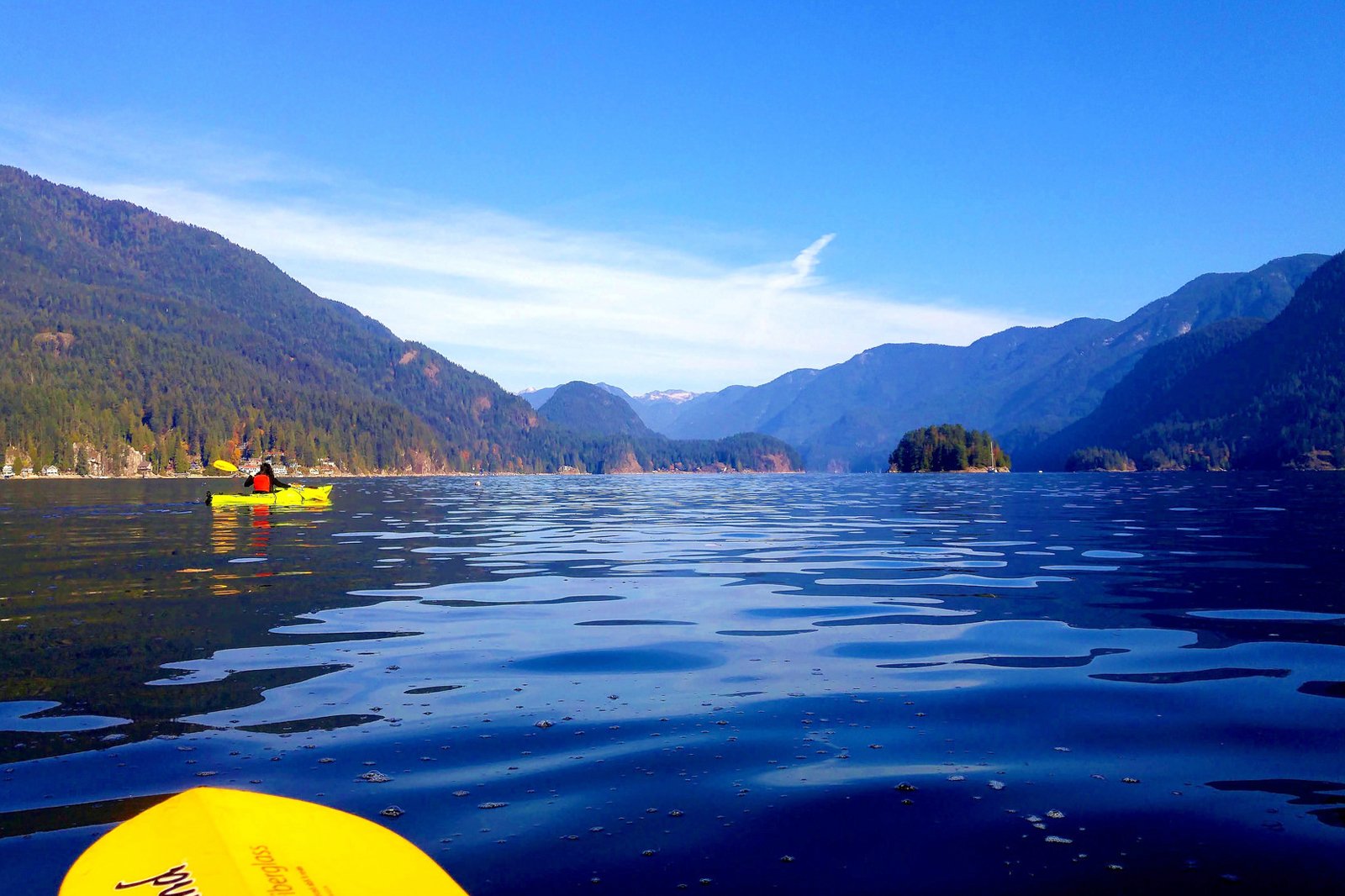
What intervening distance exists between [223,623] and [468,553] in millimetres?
14555

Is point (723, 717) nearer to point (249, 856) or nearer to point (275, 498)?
point (249, 856)

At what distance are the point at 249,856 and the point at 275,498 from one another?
Result: 59855 mm

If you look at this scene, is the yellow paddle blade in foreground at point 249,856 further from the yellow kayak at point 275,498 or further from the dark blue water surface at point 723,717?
the yellow kayak at point 275,498

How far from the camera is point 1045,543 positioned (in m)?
33.8

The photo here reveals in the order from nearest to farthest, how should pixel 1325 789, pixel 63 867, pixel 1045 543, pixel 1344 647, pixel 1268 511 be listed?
pixel 63 867, pixel 1325 789, pixel 1344 647, pixel 1045 543, pixel 1268 511

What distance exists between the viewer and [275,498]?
60750mm

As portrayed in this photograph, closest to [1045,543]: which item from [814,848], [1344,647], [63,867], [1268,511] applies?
[1344,647]

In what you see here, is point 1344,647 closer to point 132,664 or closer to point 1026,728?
point 1026,728

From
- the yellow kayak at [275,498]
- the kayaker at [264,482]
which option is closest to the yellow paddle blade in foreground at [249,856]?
the yellow kayak at [275,498]

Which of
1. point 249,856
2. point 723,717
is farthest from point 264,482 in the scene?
point 249,856

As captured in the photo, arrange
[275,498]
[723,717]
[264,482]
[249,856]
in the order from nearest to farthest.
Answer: [249,856], [723,717], [275,498], [264,482]

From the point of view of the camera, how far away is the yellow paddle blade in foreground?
5320 mm

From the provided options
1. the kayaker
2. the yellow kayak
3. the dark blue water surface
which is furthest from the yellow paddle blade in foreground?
the kayaker

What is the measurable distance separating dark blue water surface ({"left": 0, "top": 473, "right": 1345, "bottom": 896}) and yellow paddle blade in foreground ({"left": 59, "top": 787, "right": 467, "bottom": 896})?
3.42 ft
